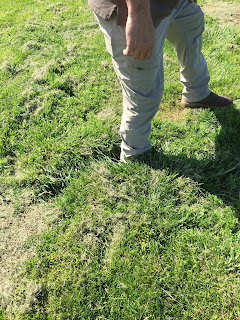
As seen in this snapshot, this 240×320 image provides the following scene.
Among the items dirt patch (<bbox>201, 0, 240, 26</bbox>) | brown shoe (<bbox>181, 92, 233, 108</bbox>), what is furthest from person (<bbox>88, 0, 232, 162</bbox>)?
dirt patch (<bbox>201, 0, 240, 26</bbox>)

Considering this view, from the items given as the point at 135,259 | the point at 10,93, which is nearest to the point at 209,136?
the point at 135,259

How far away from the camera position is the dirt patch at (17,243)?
1.82 meters

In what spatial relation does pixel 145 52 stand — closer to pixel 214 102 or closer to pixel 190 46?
pixel 190 46

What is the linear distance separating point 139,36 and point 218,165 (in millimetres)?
1240

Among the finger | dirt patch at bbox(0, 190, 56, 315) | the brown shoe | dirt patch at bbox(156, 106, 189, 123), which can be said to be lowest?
dirt patch at bbox(0, 190, 56, 315)

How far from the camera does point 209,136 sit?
262 centimetres

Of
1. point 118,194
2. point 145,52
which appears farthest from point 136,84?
point 118,194

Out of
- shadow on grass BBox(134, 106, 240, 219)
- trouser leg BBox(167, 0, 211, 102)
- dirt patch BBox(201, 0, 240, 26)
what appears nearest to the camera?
shadow on grass BBox(134, 106, 240, 219)

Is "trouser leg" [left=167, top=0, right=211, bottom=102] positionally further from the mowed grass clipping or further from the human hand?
the human hand

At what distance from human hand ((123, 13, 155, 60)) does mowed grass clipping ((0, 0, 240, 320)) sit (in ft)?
3.09

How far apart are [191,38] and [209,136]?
863mm

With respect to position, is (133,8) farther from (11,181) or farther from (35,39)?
(35,39)

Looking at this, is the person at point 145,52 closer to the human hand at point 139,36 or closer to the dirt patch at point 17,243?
the human hand at point 139,36

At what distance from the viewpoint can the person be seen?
1.63 m
